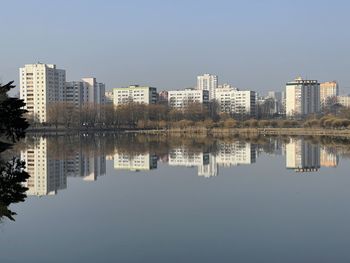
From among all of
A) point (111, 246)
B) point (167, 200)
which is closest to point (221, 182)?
point (167, 200)

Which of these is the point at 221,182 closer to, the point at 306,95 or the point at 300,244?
the point at 300,244

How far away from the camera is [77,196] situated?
37.4ft

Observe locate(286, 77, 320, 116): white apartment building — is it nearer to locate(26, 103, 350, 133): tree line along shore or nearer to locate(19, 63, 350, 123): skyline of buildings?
locate(19, 63, 350, 123): skyline of buildings

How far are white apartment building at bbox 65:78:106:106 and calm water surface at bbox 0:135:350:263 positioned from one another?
69.2 metres

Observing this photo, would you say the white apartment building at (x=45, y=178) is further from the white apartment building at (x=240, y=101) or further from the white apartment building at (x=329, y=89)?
the white apartment building at (x=329, y=89)

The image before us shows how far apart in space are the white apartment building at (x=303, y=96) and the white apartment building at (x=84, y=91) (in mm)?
38528

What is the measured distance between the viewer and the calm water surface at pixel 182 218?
254 inches

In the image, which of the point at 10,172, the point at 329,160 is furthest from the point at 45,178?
the point at 329,160

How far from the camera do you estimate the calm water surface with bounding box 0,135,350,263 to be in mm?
6461

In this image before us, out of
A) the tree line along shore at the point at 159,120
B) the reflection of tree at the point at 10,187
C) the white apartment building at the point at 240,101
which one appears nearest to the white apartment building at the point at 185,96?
the white apartment building at the point at 240,101

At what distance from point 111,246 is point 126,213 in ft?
7.72

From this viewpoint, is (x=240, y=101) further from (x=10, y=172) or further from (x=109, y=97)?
(x=10, y=172)

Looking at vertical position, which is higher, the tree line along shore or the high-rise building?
the high-rise building

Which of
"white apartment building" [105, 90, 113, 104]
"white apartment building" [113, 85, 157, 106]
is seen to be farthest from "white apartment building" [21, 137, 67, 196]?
"white apartment building" [105, 90, 113, 104]
